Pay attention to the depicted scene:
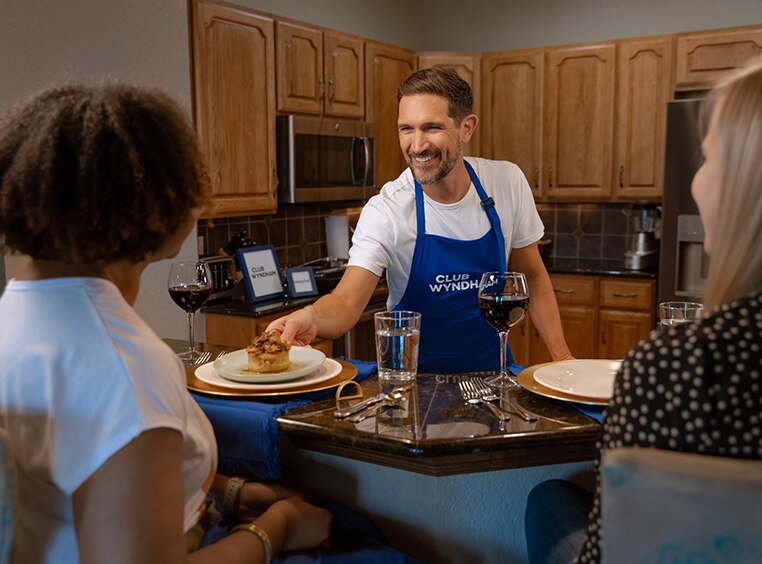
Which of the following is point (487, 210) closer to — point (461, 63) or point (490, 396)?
point (490, 396)

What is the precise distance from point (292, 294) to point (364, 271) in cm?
150

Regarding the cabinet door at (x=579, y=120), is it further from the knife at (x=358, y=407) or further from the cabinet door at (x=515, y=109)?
the knife at (x=358, y=407)

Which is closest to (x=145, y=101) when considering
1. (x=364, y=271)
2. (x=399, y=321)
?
(x=399, y=321)

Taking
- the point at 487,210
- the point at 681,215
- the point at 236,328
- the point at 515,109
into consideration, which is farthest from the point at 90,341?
the point at 515,109

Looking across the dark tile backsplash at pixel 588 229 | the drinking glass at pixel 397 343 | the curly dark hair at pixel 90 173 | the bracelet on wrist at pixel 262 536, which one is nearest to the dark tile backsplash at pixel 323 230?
the dark tile backsplash at pixel 588 229

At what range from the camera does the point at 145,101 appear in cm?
99

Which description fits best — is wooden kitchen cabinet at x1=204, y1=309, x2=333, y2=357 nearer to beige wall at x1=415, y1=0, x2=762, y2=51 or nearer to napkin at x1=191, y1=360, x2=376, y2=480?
napkin at x1=191, y1=360, x2=376, y2=480

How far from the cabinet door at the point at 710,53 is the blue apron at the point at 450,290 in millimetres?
2368

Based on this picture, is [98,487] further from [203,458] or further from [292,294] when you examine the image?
[292,294]

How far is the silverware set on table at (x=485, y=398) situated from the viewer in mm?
1338

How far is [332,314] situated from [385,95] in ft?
9.22

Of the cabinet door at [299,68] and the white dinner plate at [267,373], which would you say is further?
the cabinet door at [299,68]

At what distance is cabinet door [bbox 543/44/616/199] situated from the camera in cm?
444

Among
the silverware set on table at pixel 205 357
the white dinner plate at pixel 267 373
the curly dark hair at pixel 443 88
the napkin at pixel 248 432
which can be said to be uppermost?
the curly dark hair at pixel 443 88
